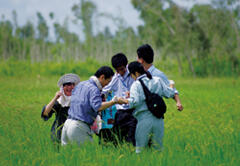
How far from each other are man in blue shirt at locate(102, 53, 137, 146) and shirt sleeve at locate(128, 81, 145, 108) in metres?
0.42

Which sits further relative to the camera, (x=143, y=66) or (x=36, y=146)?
(x=36, y=146)

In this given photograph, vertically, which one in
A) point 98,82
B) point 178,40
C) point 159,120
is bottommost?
point 159,120

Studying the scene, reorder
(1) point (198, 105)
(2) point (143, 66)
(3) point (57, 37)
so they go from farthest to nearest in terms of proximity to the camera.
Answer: (3) point (57, 37) < (1) point (198, 105) < (2) point (143, 66)

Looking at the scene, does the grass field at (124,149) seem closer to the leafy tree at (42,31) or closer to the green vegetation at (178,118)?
the green vegetation at (178,118)

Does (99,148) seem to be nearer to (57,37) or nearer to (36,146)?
(36,146)

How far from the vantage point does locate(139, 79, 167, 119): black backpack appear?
449 cm

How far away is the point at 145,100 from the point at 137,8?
31.9 m

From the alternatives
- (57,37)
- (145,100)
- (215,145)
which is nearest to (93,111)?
(145,100)

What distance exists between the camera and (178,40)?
29891 mm

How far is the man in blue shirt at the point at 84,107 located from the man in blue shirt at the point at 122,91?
0.11m

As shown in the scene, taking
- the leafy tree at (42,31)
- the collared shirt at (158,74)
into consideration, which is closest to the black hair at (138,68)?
the collared shirt at (158,74)

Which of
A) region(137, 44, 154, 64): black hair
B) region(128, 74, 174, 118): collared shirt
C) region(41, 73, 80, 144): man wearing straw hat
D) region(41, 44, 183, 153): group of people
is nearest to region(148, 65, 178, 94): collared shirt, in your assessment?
region(41, 44, 183, 153): group of people

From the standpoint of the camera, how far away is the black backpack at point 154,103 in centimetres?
449

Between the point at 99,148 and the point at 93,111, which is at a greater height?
the point at 93,111
